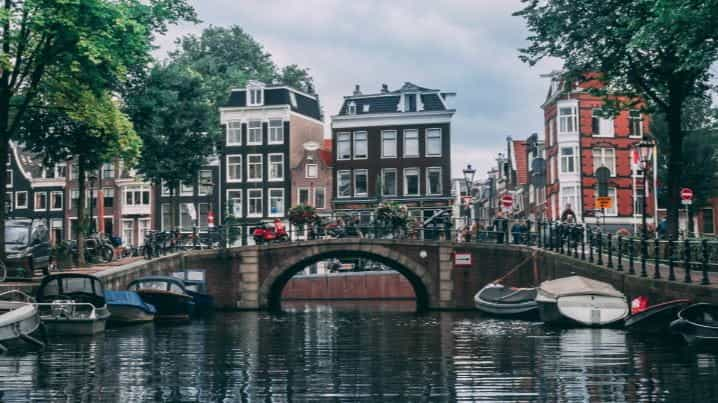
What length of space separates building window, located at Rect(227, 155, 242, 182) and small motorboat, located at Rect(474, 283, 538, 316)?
2927 centimetres

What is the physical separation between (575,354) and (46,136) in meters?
23.6

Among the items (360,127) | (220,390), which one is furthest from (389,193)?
(220,390)

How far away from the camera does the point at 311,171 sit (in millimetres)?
65062

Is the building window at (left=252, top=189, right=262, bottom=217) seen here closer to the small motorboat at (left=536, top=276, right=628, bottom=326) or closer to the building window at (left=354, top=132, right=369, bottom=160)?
the building window at (left=354, top=132, right=369, bottom=160)

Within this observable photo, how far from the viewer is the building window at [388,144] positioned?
202ft

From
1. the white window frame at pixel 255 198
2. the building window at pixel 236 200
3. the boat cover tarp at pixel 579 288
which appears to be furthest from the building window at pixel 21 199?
the boat cover tarp at pixel 579 288

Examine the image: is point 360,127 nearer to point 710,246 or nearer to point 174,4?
point 174,4

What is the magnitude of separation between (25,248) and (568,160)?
117 ft

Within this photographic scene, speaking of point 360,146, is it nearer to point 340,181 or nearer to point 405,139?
point 340,181

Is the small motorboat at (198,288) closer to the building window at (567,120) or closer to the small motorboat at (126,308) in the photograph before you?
the small motorboat at (126,308)

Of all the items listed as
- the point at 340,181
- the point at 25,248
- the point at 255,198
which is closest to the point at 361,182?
the point at 340,181

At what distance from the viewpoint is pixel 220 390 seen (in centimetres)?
1419

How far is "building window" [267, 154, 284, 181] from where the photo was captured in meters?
64.7

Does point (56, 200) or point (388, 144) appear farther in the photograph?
point (56, 200)
